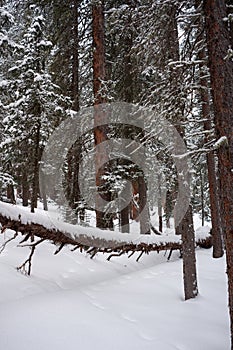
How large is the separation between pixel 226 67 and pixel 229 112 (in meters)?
0.57

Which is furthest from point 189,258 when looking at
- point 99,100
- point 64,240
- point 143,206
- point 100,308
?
point 143,206

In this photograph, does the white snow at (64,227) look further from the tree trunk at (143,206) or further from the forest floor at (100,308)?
the tree trunk at (143,206)

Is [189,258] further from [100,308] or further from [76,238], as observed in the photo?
[76,238]

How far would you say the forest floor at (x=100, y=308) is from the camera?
3.92m

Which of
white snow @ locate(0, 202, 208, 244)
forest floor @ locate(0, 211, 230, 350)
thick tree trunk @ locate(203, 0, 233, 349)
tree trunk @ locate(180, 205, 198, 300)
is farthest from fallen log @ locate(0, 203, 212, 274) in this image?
thick tree trunk @ locate(203, 0, 233, 349)

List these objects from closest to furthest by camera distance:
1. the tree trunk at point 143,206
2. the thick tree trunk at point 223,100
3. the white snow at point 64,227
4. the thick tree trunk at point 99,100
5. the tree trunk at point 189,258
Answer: the thick tree trunk at point 223,100 < the white snow at point 64,227 < the tree trunk at point 189,258 < the thick tree trunk at point 99,100 < the tree trunk at point 143,206

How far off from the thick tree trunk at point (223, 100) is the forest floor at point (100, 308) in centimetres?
124

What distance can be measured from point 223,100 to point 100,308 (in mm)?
3776

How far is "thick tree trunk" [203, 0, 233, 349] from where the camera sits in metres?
→ 3.59

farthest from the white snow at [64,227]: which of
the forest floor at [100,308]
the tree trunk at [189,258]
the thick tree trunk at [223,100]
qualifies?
the thick tree trunk at [223,100]

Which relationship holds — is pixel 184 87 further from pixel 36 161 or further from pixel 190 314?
pixel 36 161

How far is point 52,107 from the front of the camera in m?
10.6

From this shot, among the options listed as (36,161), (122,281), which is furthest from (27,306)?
(36,161)

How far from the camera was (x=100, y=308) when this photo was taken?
5.10 meters
